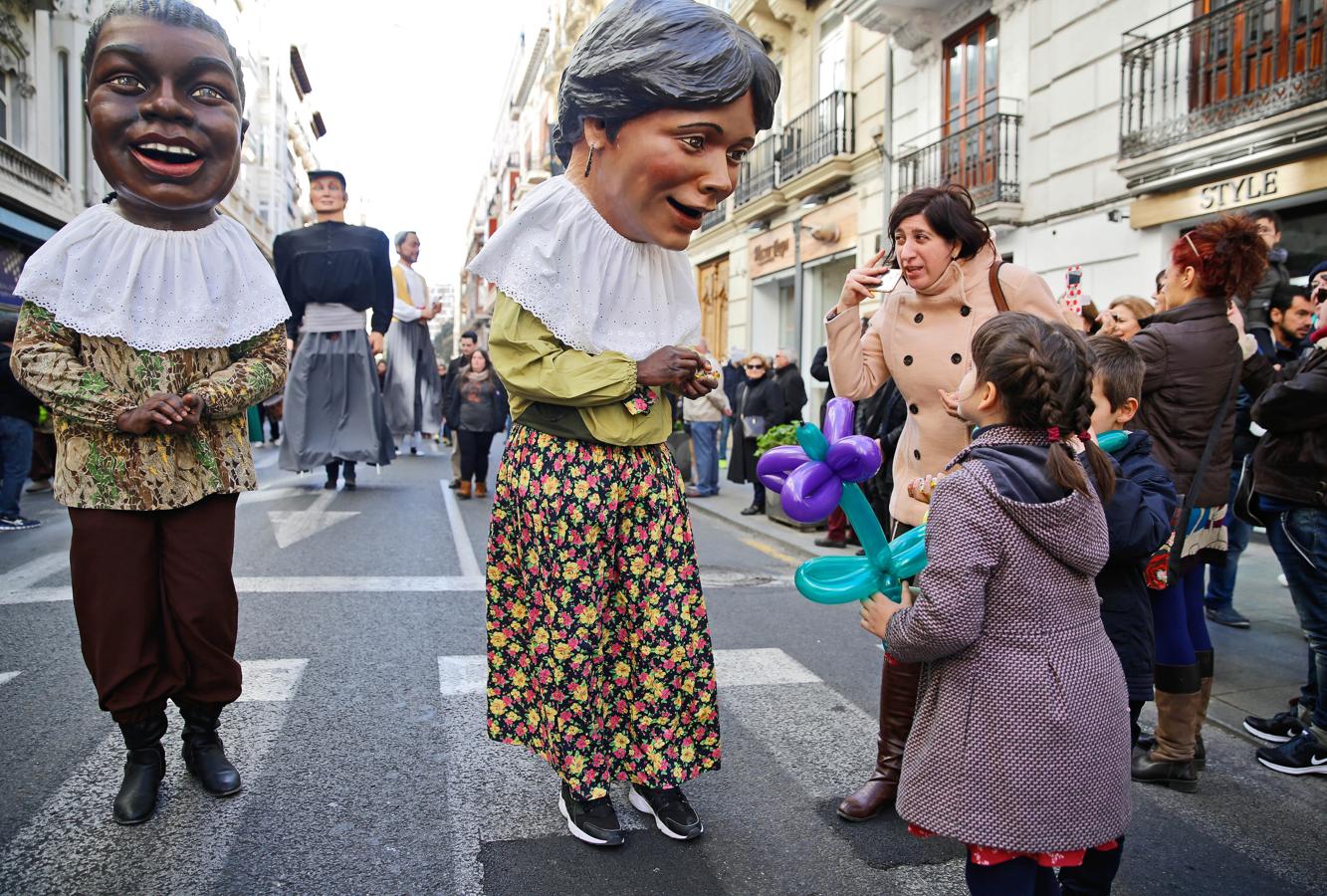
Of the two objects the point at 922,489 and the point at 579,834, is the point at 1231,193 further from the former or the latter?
the point at 579,834

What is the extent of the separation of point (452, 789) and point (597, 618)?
834mm

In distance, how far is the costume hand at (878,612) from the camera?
2201 mm

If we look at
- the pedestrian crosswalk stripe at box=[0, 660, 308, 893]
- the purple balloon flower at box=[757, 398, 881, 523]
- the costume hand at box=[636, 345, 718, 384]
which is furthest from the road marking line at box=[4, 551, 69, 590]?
the purple balloon flower at box=[757, 398, 881, 523]

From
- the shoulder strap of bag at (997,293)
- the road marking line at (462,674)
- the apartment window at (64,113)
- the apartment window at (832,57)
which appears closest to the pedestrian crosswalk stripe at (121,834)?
the road marking line at (462,674)

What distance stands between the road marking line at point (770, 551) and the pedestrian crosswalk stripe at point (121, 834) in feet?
15.9

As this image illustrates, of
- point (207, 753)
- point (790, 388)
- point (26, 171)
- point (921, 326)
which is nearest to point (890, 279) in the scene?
point (921, 326)

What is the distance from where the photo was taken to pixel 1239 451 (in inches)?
226

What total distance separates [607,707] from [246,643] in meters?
2.48

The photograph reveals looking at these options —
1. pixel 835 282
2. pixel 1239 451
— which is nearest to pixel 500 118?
pixel 835 282

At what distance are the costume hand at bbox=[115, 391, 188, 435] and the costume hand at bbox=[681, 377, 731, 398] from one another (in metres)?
1.39

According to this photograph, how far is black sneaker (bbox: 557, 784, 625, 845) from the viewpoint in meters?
2.75

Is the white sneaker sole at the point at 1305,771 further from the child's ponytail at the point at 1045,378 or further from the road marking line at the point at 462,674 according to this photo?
the road marking line at the point at 462,674

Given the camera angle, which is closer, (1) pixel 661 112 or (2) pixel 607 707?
(1) pixel 661 112

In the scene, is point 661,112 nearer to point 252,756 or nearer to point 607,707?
point 607,707
